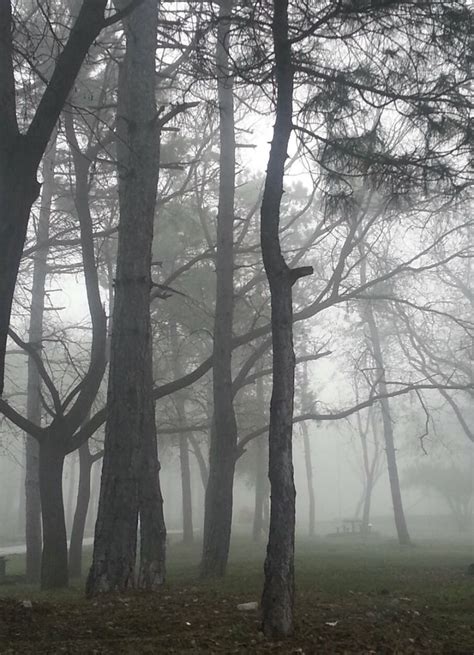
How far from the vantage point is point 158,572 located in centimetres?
814

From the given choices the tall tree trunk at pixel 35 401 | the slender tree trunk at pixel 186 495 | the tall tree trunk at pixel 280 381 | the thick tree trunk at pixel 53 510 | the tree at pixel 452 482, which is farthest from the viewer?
the tree at pixel 452 482

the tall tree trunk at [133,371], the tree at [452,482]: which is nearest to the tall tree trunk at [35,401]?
the tall tree trunk at [133,371]

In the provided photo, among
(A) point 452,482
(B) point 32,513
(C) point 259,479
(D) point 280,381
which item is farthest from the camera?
(A) point 452,482

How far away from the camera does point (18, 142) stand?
17.0ft

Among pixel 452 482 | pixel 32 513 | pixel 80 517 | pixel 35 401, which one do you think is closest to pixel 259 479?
pixel 80 517

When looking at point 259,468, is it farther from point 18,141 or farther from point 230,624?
point 18,141

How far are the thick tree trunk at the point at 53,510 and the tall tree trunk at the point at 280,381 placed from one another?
19.9 feet

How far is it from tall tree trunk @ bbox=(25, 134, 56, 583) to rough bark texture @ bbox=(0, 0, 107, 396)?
7903mm

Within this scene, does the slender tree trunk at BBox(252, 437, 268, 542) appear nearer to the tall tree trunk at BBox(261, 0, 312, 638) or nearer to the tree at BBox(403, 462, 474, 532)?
the tree at BBox(403, 462, 474, 532)

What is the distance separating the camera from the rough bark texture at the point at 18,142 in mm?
4977

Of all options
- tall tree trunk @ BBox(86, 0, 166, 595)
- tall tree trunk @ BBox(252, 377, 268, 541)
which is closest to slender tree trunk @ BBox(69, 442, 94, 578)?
tall tree trunk @ BBox(86, 0, 166, 595)

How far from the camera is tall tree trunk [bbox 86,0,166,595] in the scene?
23.2 feet

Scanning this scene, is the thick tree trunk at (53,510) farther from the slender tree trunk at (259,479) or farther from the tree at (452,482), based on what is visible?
the tree at (452,482)

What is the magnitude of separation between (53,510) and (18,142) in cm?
642
